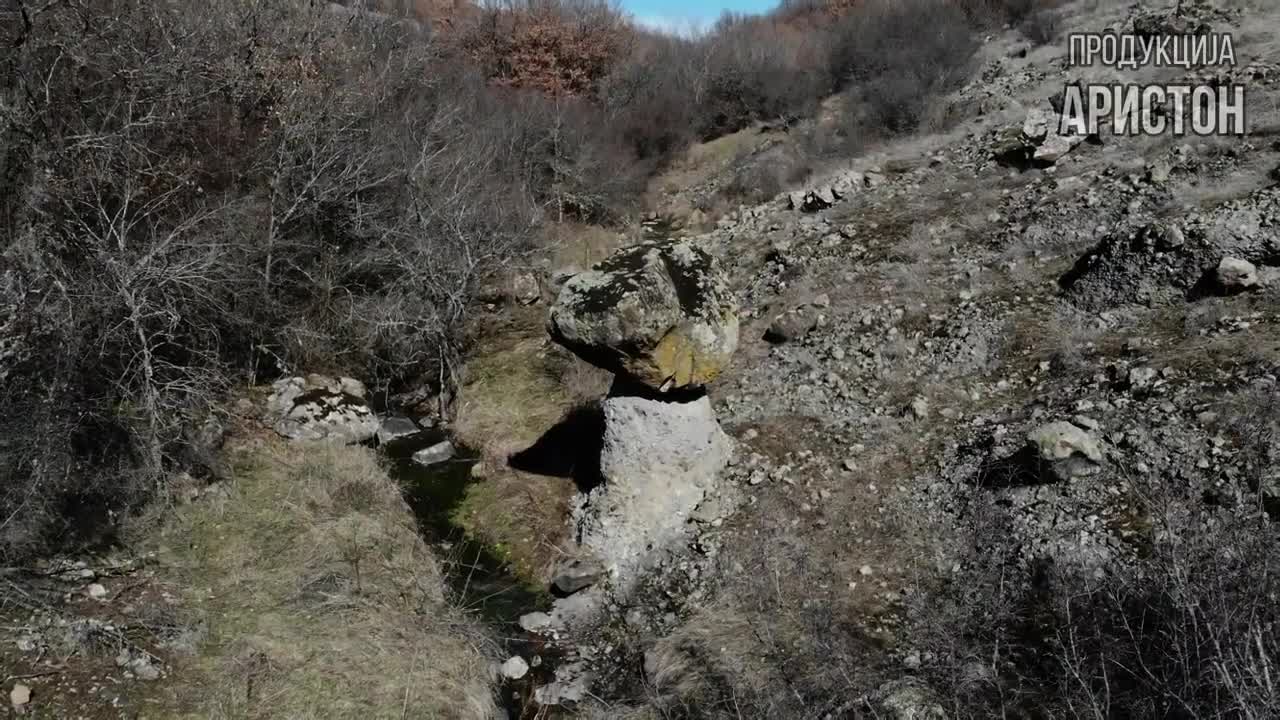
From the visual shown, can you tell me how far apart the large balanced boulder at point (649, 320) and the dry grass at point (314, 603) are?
2.63m

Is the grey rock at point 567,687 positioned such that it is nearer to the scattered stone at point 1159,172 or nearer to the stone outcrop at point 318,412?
the stone outcrop at point 318,412

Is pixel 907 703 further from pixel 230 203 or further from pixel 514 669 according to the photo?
pixel 230 203

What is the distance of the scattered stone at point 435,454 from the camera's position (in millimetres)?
9500

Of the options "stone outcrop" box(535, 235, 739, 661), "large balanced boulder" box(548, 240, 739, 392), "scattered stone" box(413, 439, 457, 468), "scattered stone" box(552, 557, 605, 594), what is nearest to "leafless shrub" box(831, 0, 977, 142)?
"large balanced boulder" box(548, 240, 739, 392)

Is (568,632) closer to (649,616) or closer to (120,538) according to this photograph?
(649,616)

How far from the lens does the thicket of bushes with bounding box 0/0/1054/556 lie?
274 inches

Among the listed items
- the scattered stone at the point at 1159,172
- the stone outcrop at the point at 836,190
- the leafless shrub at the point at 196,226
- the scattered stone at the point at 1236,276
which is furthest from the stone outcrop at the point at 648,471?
the stone outcrop at the point at 836,190

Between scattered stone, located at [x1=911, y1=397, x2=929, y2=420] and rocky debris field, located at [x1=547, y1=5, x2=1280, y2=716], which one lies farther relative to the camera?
scattered stone, located at [x1=911, y1=397, x2=929, y2=420]

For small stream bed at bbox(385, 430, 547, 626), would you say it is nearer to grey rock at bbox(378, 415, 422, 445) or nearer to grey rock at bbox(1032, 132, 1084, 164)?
grey rock at bbox(378, 415, 422, 445)

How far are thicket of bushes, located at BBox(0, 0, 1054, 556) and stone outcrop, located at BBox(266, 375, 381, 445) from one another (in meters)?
0.58

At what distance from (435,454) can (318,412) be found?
1.56 metres

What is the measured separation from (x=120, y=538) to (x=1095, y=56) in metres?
→ 18.4

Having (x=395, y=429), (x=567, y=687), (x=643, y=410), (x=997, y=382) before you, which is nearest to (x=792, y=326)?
(x=997, y=382)

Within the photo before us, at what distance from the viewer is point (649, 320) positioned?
6.66 meters
